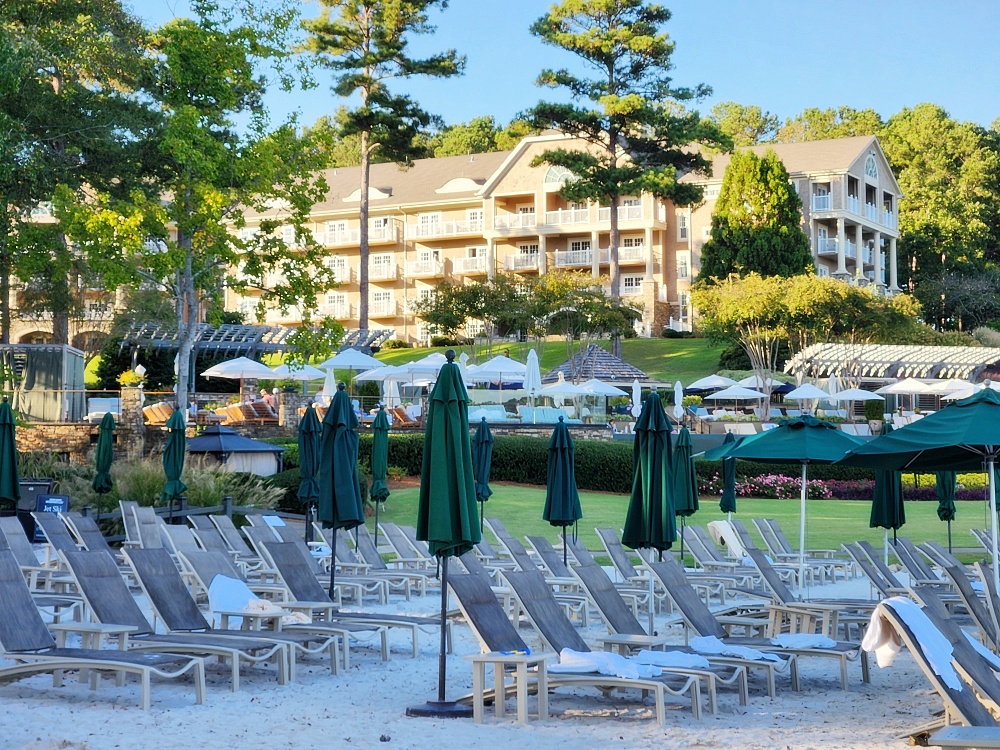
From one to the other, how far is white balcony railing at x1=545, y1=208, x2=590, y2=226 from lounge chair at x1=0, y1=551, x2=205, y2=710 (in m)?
53.2

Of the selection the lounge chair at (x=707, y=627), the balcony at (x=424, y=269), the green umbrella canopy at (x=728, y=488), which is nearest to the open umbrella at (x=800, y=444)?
the lounge chair at (x=707, y=627)

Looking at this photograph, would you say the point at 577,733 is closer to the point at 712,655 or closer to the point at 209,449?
the point at 712,655

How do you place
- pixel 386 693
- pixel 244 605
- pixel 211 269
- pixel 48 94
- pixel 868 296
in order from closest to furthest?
pixel 386 693 → pixel 244 605 → pixel 48 94 → pixel 211 269 → pixel 868 296

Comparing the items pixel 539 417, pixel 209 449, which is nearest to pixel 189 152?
pixel 209 449

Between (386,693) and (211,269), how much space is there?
58.6ft

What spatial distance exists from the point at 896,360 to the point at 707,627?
3435 cm

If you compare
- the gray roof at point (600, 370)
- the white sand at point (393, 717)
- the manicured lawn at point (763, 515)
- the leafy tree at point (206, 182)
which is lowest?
the manicured lawn at point (763, 515)

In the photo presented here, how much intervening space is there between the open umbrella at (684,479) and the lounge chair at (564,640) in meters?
4.60

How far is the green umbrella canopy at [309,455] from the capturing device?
1412cm

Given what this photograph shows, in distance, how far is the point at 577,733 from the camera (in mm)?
6742

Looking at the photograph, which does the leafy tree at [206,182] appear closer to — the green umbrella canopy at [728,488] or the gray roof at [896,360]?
the green umbrella canopy at [728,488]

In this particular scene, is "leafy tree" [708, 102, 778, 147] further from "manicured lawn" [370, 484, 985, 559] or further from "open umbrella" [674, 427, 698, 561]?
"open umbrella" [674, 427, 698, 561]

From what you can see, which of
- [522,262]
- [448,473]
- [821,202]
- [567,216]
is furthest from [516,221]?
[448,473]

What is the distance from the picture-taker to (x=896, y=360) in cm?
4100
